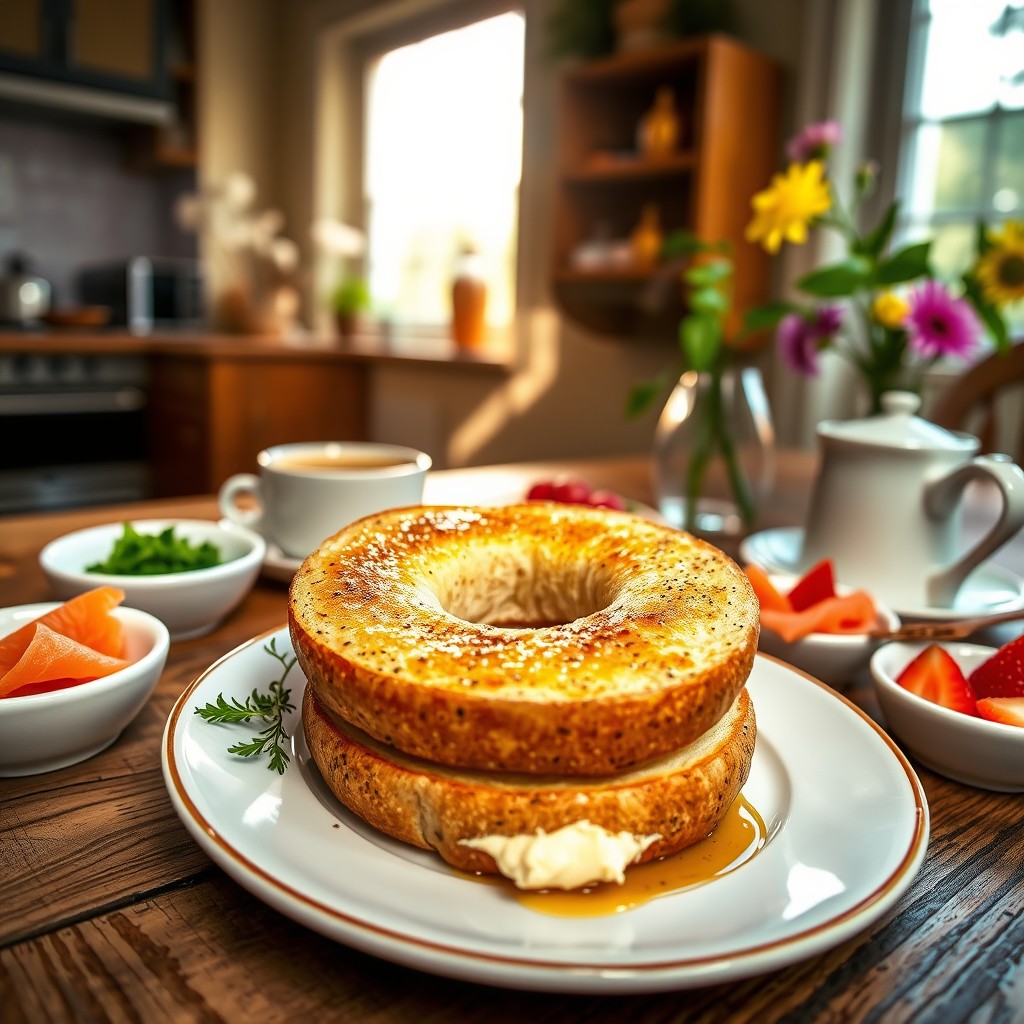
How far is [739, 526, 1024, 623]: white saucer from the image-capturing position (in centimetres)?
84

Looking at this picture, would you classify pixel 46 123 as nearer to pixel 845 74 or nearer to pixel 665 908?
pixel 845 74

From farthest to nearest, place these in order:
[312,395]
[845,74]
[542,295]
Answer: [312,395] < [542,295] < [845,74]

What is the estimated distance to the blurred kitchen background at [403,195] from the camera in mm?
2443

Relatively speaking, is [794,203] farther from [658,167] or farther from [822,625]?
[658,167]

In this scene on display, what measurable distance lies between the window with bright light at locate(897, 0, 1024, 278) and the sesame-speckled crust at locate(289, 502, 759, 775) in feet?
7.38

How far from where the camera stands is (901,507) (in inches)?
34.6

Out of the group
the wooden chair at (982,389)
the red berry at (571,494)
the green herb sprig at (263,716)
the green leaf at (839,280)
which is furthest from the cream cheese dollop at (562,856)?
the wooden chair at (982,389)

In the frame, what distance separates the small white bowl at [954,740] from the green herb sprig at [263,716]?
0.42 m

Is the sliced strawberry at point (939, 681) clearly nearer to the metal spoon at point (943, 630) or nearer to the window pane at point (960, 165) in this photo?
the metal spoon at point (943, 630)

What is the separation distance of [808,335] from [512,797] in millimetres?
942

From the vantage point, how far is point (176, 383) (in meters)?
3.80

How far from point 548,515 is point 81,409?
3.51 meters

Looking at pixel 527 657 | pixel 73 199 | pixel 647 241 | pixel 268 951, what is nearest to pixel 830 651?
pixel 527 657

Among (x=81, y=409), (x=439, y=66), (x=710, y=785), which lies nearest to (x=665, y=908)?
(x=710, y=785)
